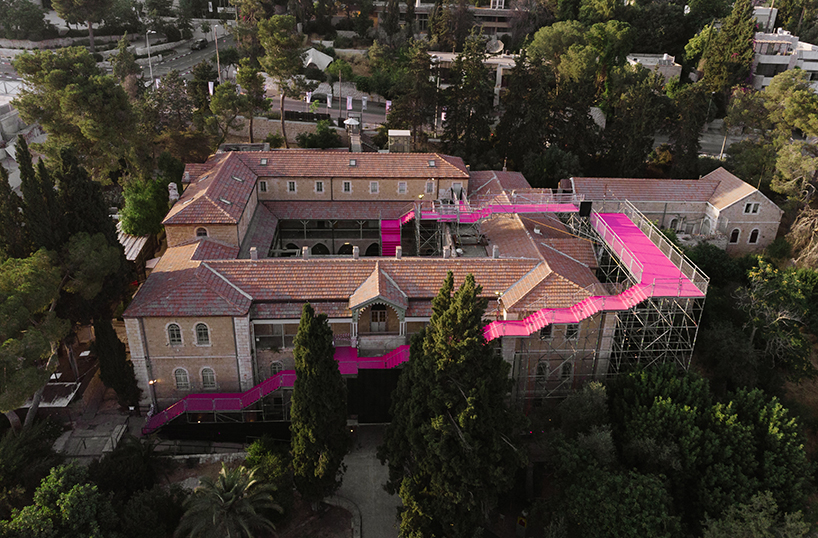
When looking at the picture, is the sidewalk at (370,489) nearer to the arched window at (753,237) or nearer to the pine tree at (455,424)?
the pine tree at (455,424)

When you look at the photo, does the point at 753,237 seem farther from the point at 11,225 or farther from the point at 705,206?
the point at 11,225

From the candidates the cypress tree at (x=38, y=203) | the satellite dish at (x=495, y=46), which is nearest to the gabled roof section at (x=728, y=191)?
the satellite dish at (x=495, y=46)

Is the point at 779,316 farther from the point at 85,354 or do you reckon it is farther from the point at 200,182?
the point at 85,354

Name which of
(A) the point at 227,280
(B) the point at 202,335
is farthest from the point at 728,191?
(B) the point at 202,335

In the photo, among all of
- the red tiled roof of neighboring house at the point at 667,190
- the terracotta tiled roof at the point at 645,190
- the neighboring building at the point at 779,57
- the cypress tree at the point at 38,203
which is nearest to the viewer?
the cypress tree at the point at 38,203

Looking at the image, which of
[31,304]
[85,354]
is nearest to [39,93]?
[85,354]

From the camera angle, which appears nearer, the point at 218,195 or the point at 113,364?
the point at 113,364

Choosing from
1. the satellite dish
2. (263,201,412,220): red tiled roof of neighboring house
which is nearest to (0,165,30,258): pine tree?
(263,201,412,220): red tiled roof of neighboring house
